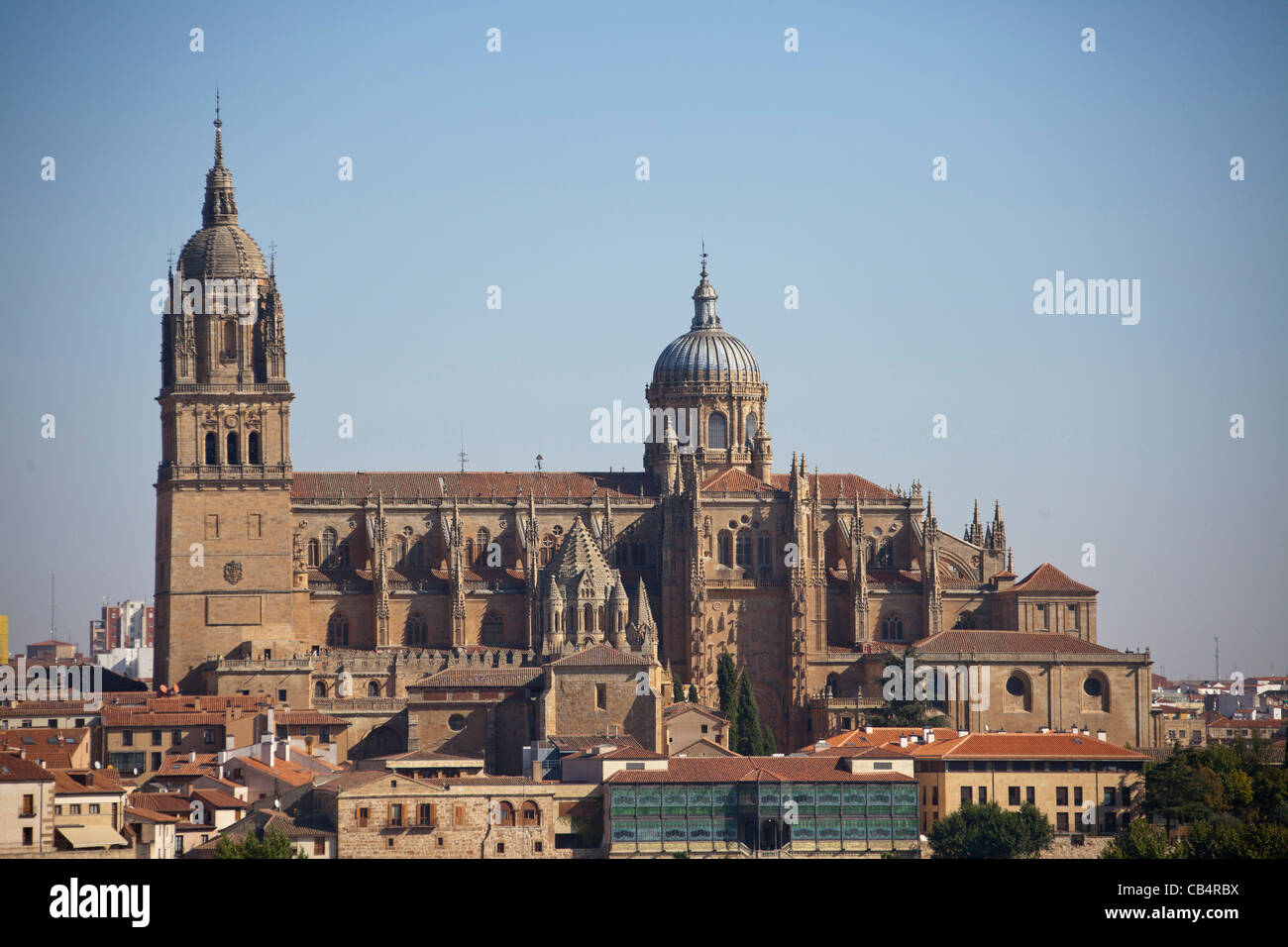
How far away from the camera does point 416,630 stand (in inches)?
4702

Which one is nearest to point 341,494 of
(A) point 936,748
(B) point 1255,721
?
(A) point 936,748

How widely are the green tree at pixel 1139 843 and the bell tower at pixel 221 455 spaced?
41.8 m

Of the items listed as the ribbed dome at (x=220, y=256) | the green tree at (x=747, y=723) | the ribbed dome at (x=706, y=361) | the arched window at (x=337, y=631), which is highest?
the ribbed dome at (x=220, y=256)

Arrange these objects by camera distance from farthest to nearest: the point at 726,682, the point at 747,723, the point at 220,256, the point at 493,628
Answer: the point at 493,628 → the point at 220,256 → the point at 726,682 → the point at 747,723

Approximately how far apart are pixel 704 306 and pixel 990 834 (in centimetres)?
5293

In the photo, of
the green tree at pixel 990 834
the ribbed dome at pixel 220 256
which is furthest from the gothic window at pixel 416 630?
the green tree at pixel 990 834

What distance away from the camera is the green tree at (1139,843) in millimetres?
84250

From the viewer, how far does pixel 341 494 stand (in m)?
122

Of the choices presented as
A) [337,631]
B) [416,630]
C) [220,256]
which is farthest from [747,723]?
[220,256]

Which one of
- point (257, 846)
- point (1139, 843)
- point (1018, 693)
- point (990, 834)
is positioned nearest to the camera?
point (257, 846)

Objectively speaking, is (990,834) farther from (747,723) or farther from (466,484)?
(466,484)

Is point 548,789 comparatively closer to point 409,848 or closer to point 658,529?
point 409,848

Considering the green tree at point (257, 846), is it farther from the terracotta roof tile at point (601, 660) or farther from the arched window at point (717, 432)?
the arched window at point (717, 432)

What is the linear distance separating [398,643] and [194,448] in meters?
12.6
